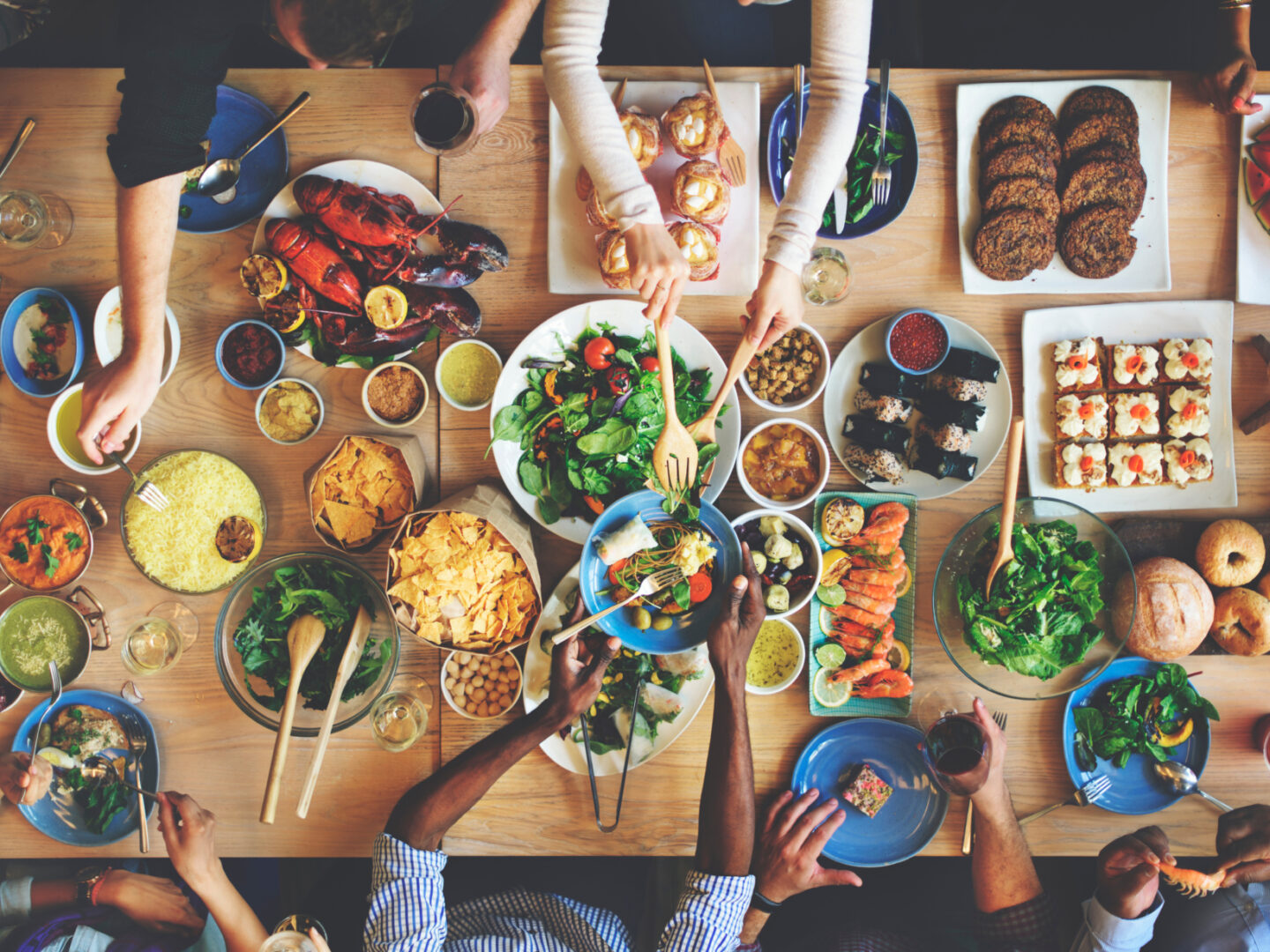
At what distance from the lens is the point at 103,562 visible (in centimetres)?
212

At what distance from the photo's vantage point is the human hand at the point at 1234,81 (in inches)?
78.2

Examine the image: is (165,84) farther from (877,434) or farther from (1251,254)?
(1251,254)

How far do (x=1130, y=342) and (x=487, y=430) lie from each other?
1799mm

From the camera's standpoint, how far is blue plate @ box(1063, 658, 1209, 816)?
2.05 meters

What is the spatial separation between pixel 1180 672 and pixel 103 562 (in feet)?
9.77

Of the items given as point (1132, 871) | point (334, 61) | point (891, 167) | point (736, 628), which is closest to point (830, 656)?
point (736, 628)

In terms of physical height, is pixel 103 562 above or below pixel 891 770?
above

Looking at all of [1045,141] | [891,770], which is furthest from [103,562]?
[1045,141]

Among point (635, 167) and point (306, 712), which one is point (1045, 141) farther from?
point (306, 712)

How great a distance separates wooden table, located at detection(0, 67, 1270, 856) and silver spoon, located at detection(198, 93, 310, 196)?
57 millimetres

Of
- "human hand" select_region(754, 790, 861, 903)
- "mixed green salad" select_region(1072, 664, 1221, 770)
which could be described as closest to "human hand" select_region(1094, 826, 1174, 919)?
"mixed green salad" select_region(1072, 664, 1221, 770)

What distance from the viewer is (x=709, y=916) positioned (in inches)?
73.2

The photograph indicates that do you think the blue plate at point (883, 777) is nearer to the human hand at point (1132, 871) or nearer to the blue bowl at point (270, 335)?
the human hand at point (1132, 871)

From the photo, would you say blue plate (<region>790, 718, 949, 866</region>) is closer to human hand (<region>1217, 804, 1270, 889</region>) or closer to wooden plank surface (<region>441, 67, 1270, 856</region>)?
wooden plank surface (<region>441, 67, 1270, 856</region>)
